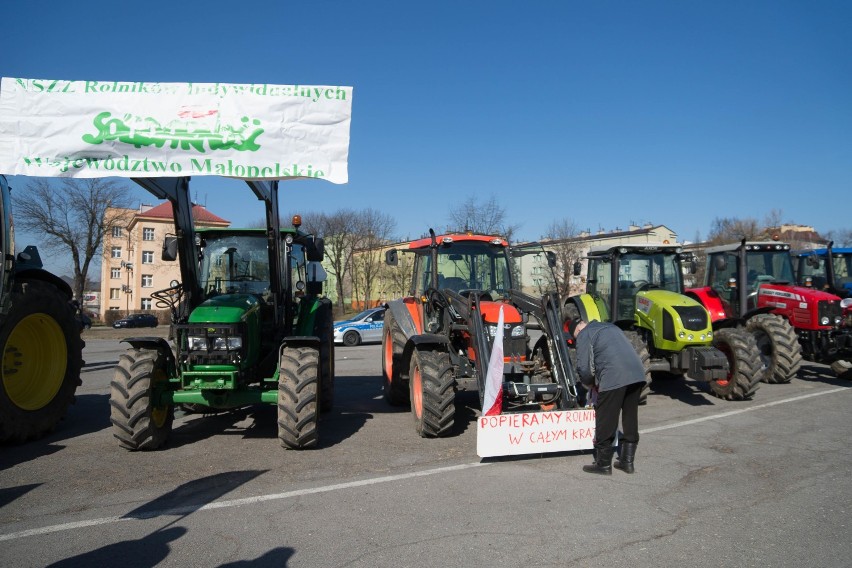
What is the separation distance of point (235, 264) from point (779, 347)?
9515 mm

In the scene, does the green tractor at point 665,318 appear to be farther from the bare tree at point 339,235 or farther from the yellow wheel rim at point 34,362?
the bare tree at point 339,235

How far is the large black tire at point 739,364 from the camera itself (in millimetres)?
9383

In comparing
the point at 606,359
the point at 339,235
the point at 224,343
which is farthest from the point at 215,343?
the point at 339,235

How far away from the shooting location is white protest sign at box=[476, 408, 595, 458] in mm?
6074

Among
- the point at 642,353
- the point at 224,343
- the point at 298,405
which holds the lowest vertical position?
the point at 298,405

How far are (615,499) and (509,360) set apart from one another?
2398mm

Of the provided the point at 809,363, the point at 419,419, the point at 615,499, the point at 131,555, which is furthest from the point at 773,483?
the point at 809,363

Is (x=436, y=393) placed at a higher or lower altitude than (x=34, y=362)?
lower

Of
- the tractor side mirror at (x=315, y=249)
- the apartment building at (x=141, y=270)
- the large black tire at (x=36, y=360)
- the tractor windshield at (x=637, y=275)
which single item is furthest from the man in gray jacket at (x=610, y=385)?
the apartment building at (x=141, y=270)

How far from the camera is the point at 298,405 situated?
6.53 m

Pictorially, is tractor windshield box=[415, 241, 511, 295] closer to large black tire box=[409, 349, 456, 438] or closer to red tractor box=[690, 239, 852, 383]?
large black tire box=[409, 349, 456, 438]

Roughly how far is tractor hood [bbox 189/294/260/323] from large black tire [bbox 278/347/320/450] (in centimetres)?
A: 84

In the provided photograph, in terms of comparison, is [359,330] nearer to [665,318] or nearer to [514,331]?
[665,318]

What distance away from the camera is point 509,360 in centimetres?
730
